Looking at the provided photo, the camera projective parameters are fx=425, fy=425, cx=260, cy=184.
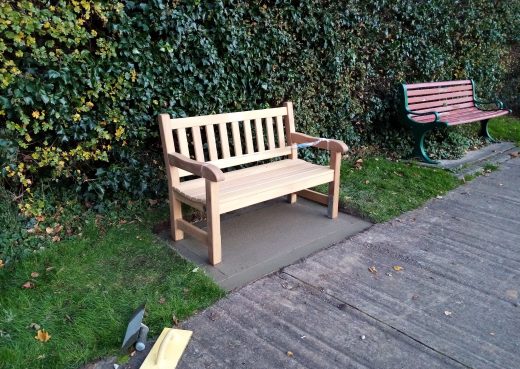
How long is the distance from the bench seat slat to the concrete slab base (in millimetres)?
422

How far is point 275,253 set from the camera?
339 centimetres

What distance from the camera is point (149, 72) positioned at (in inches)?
141

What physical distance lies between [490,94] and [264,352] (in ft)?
27.7

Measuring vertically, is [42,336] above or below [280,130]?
below

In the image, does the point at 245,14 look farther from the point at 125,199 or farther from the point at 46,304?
the point at 46,304

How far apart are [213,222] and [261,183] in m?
0.65

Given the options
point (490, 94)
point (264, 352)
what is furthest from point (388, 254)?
point (490, 94)

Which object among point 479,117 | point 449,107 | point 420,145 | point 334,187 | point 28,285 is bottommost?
point 28,285

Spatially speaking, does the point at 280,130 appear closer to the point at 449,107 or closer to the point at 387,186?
the point at 387,186

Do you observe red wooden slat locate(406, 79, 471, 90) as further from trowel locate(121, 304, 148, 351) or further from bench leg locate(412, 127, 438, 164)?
trowel locate(121, 304, 148, 351)

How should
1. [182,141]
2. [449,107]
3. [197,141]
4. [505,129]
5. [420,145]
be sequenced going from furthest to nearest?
[505,129]
[449,107]
[420,145]
[197,141]
[182,141]

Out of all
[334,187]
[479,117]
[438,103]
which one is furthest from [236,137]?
[479,117]

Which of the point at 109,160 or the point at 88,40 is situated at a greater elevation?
the point at 88,40

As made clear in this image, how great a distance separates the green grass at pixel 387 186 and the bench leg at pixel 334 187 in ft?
0.82
